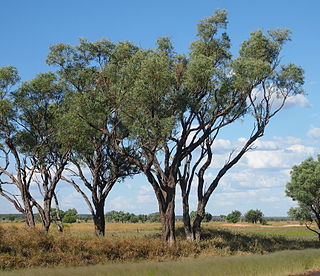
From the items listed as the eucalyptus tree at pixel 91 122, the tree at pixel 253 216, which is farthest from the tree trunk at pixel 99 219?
the tree at pixel 253 216

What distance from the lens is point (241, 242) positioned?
43.0 m

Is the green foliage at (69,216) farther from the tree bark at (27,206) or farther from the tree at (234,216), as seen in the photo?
the tree bark at (27,206)

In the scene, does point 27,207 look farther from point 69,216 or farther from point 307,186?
point 69,216

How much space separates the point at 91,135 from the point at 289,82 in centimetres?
1788

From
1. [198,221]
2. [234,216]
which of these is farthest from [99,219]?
[234,216]

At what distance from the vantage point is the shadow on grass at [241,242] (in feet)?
126

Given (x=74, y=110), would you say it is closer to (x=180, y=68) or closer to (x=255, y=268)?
(x=180, y=68)

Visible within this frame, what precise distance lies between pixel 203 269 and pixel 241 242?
75.5 feet

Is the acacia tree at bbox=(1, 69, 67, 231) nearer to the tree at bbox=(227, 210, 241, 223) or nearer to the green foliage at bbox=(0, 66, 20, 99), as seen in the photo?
the green foliage at bbox=(0, 66, 20, 99)

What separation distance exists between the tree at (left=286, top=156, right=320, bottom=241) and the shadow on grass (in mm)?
4501

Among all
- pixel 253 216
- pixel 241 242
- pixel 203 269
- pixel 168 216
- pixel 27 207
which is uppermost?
pixel 27 207

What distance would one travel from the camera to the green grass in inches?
769

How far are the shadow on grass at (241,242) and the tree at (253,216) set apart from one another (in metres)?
114

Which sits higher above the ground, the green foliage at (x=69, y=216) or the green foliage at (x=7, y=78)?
the green foliage at (x=7, y=78)
